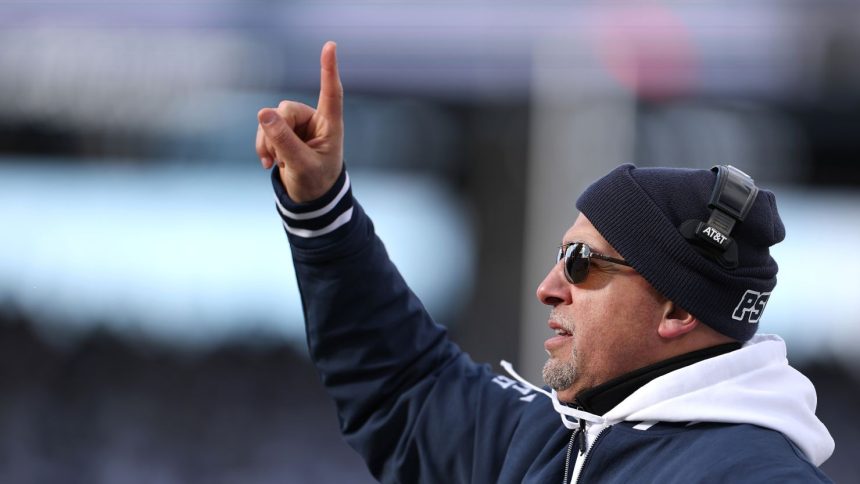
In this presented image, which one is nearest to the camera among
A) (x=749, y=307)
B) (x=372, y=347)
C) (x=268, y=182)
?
(x=749, y=307)

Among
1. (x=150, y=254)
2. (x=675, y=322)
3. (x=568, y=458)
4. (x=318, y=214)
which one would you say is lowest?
(x=150, y=254)

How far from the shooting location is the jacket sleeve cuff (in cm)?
242

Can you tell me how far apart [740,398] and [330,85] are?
1.01 meters

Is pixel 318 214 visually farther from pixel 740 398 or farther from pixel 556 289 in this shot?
pixel 740 398

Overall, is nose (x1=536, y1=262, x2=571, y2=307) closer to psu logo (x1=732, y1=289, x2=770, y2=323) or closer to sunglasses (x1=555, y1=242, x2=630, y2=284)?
sunglasses (x1=555, y1=242, x2=630, y2=284)

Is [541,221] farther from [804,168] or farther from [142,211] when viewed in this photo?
[142,211]

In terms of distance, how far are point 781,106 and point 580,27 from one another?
4.77ft

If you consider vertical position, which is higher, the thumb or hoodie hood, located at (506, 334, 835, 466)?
the thumb

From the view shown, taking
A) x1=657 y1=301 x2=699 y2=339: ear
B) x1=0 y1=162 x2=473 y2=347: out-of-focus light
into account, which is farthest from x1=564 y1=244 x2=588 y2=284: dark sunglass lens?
x1=0 y1=162 x2=473 y2=347: out-of-focus light

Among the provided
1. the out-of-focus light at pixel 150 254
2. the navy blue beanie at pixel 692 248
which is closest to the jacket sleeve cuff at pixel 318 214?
the navy blue beanie at pixel 692 248

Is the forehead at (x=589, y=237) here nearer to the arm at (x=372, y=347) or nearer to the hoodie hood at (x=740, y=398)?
the hoodie hood at (x=740, y=398)

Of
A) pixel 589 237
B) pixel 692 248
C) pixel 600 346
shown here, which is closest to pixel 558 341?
pixel 600 346

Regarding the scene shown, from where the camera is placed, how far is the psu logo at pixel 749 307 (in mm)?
2105

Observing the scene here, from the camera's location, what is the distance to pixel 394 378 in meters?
2.53
